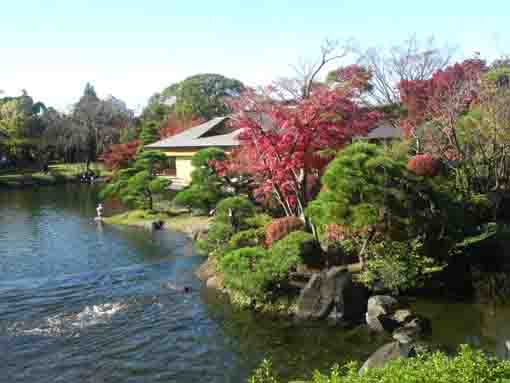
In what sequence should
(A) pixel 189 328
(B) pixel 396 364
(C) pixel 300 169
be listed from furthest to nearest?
(C) pixel 300 169
(A) pixel 189 328
(B) pixel 396 364

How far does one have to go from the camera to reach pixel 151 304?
13.8 metres

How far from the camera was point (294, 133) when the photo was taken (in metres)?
16.6

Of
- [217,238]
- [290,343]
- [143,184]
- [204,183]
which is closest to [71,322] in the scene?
[290,343]

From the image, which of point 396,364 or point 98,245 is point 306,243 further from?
point 98,245

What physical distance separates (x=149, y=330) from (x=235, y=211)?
269 inches

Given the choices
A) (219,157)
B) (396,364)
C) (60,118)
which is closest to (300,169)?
(219,157)

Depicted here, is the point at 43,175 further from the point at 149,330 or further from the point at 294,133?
the point at 149,330

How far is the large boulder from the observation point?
39.4 feet

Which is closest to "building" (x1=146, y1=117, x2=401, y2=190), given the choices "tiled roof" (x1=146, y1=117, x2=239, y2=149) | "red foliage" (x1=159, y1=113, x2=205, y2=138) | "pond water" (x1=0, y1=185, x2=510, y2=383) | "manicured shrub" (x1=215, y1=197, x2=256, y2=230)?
"tiled roof" (x1=146, y1=117, x2=239, y2=149)

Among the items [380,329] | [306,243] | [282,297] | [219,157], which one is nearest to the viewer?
[380,329]

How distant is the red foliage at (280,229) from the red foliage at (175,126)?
33.6 metres

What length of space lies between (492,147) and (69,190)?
33.6m

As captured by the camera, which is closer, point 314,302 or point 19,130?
point 314,302

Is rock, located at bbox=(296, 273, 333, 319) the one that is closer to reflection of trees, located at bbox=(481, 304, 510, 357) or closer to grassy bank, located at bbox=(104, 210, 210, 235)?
reflection of trees, located at bbox=(481, 304, 510, 357)
